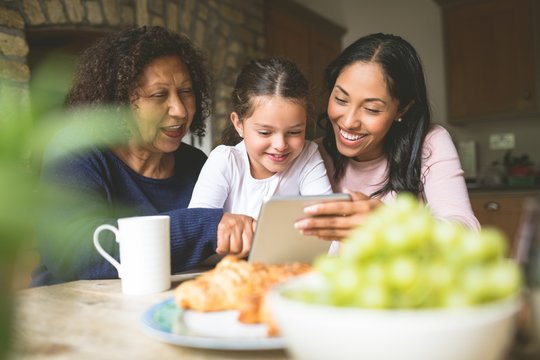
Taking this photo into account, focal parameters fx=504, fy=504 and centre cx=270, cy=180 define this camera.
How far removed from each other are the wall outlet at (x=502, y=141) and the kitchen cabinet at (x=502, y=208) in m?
0.90

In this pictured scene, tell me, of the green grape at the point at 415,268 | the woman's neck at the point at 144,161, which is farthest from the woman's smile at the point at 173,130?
the green grape at the point at 415,268

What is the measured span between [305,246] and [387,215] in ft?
2.03

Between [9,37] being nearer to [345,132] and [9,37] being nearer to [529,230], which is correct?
[345,132]

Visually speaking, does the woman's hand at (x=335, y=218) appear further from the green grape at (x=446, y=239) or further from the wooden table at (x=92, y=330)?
the green grape at (x=446, y=239)

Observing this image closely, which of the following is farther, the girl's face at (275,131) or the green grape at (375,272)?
the girl's face at (275,131)

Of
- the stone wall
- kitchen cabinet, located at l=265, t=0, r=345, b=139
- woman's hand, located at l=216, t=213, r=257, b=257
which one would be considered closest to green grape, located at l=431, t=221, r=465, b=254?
woman's hand, located at l=216, t=213, r=257, b=257

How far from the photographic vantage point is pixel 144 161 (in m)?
1.66

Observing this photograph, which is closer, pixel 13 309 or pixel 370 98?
pixel 13 309

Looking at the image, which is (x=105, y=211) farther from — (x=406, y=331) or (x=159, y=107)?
(x=406, y=331)

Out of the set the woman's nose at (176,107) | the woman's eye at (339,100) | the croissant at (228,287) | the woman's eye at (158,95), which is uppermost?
the woman's eye at (158,95)

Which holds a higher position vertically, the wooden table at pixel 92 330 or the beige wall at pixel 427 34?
the beige wall at pixel 427 34

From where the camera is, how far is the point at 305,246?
108 cm

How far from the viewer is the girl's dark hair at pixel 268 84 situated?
5.41 ft

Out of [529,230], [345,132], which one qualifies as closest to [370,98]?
[345,132]
